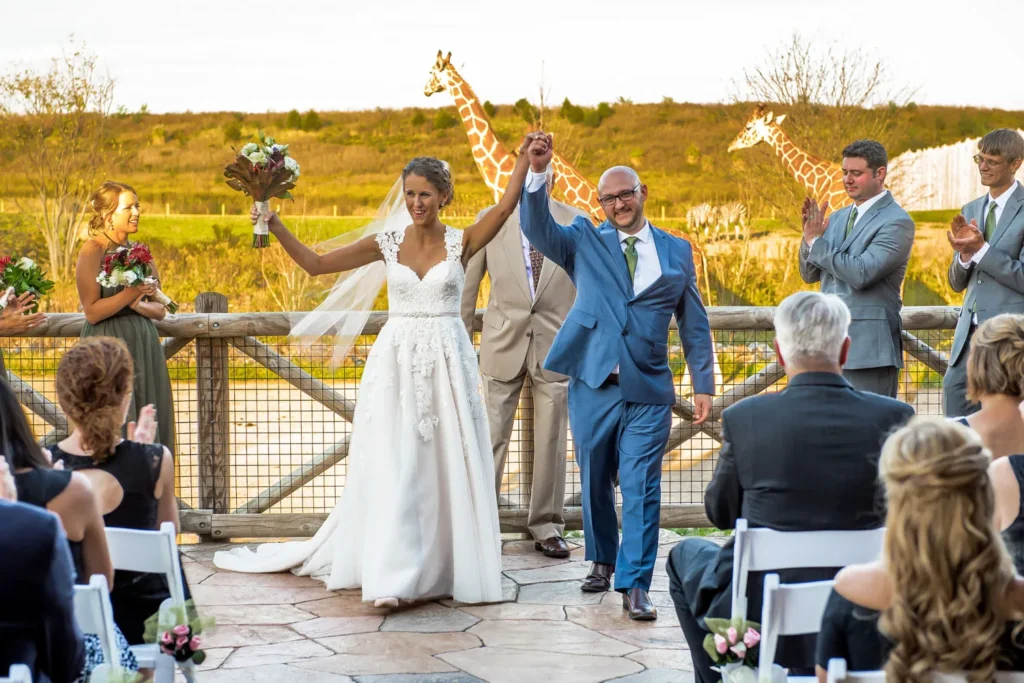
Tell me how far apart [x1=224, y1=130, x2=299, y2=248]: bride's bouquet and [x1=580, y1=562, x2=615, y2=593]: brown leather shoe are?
198 cm

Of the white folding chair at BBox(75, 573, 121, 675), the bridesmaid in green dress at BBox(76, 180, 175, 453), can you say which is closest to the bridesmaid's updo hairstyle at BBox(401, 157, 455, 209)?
the bridesmaid in green dress at BBox(76, 180, 175, 453)

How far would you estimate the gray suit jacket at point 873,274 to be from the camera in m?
4.99

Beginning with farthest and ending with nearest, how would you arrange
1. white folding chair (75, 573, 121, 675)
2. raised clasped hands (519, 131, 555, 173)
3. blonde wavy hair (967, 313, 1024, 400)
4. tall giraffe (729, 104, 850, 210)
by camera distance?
tall giraffe (729, 104, 850, 210), raised clasped hands (519, 131, 555, 173), blonde wavy hair (967, 313, 1024, 400), white folding chair (75, 573, 121, 675)

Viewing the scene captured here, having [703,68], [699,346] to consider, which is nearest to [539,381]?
[699,346]

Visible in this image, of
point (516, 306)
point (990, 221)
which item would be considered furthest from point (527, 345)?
point (990, 221)

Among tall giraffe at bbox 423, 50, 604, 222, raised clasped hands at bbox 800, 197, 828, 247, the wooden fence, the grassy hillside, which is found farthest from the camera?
the grassy hillside

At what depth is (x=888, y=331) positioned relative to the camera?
5066 millimetres

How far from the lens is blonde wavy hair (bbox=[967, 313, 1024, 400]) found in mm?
2934

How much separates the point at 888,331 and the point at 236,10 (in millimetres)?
20269

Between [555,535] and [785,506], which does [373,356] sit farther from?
[785,506]

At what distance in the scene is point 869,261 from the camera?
4984mm

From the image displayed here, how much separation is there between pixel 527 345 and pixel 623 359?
3.65 feet

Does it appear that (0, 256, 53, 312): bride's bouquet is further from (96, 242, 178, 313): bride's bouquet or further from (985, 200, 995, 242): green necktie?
(985, 200, 995, 242): green necktie

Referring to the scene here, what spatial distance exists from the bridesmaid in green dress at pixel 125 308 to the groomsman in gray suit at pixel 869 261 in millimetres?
3102
